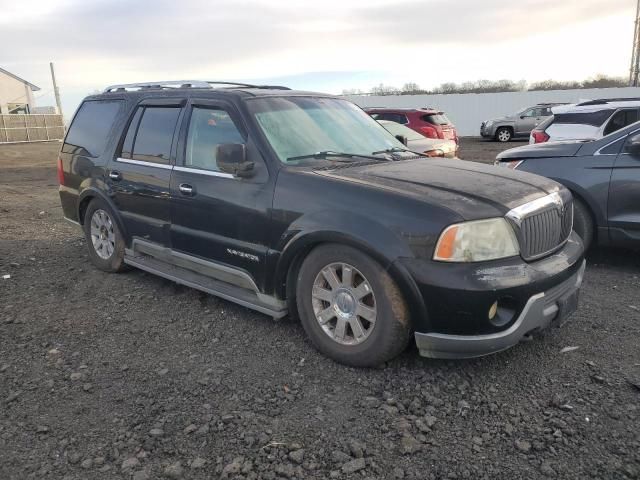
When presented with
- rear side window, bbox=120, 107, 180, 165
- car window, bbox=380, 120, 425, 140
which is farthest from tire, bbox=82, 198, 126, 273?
car window, bbox=380, 120, 425, 140

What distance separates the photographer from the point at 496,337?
3072mm

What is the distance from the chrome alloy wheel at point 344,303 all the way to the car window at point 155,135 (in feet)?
6.23

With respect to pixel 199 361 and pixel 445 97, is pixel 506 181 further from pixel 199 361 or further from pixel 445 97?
Answer: pixel 445 97

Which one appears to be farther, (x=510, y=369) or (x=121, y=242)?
(x=121, y=242)

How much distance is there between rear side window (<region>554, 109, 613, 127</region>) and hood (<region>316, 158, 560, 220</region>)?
22.1ft

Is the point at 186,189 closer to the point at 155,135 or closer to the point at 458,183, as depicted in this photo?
the point at 155,135

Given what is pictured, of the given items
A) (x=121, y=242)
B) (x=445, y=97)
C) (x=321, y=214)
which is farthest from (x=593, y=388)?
(x=445, y=97)

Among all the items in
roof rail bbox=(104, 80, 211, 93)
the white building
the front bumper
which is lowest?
the front bumper

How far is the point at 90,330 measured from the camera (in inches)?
166

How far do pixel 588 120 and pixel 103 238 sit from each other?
8.72m

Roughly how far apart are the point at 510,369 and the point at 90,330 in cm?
309

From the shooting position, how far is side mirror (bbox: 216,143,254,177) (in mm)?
3771

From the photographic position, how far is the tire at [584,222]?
215 inches

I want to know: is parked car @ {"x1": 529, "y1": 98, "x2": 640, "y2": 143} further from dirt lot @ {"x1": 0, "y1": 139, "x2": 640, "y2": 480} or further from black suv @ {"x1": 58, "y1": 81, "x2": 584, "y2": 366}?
black suv @ {"x1": 58, "y1": 81, "x2": 584, "y2": 366}
